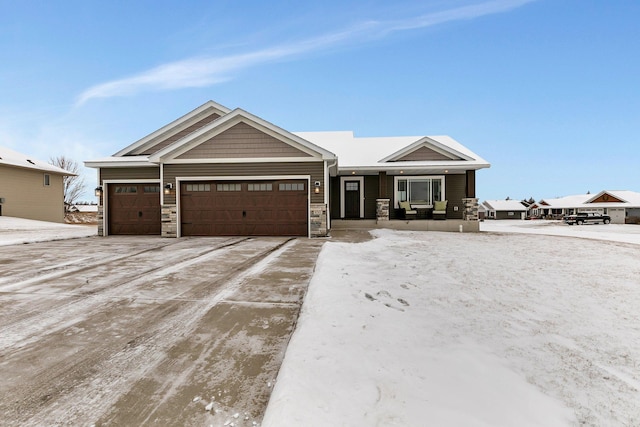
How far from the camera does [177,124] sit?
41.9ft

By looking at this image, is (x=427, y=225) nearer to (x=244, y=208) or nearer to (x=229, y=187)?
(x=244, y=208)

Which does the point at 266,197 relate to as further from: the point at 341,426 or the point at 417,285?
the point at 341,426

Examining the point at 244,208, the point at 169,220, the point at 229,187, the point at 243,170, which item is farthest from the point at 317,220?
the point at 169,220

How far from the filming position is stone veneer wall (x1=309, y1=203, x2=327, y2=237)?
1062cm

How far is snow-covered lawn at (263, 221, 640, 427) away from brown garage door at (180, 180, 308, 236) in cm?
560

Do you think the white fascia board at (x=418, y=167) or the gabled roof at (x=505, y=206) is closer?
the white fascia board at (x=418, y=167)

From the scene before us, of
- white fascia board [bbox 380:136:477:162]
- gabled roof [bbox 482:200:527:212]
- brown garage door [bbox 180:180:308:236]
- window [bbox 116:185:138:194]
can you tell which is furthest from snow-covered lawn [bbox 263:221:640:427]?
gabled roof [bbox 482:200:527:212]

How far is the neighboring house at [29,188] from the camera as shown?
62.9 ft

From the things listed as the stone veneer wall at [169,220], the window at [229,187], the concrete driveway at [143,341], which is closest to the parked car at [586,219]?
the window at [229,187]

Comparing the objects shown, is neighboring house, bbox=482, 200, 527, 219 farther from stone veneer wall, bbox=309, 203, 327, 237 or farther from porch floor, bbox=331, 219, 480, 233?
stone veneer wall, bbox=309, 203, 327, 237

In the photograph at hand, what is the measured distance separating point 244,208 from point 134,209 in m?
5.11

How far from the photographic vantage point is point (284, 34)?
21594 millimetres

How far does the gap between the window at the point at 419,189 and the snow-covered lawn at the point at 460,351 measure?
9826mm

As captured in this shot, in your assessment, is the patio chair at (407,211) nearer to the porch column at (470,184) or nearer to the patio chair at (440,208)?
the patio chair at (440,208)
